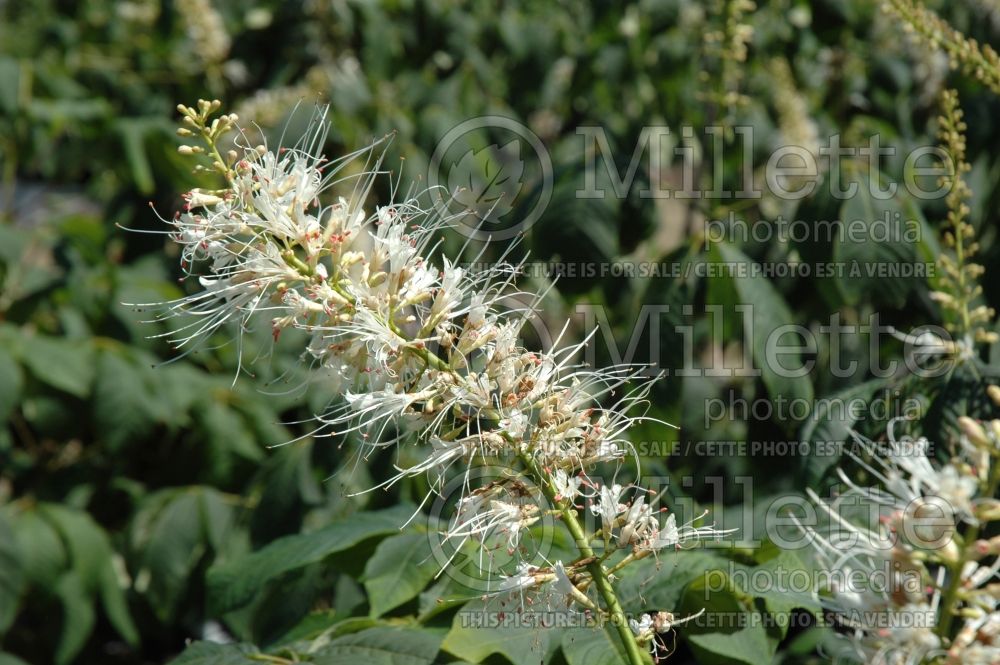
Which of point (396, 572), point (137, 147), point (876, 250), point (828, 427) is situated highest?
point (876, 250)

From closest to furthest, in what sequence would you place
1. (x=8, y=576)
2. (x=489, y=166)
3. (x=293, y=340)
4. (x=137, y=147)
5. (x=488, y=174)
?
(x=8, y=576)
(x=488, y=174)
(x=489, y=166)
(x=137, y=147)
(x=293, y=340)

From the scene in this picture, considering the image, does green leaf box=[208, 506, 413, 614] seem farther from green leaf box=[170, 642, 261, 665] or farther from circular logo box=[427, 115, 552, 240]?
circular logo box=[427, 115, 552, 240]

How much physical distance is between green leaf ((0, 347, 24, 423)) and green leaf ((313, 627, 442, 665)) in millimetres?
2233

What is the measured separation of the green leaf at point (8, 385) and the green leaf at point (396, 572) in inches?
84.3

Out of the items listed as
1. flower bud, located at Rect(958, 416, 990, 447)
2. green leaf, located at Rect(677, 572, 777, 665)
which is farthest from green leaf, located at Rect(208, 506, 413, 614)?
flower bud, located at Rect(958, 416, 990, 447)

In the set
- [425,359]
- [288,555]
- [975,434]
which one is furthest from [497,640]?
[975,434]

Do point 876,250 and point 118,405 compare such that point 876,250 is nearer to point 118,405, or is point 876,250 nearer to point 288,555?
point 288,555

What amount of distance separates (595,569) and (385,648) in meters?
0.47

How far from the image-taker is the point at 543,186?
2523 mm

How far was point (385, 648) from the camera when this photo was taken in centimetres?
158

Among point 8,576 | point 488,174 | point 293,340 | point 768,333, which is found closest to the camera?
point 768,333

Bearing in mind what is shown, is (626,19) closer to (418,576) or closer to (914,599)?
(418,576)

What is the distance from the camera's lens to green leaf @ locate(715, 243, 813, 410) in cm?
203

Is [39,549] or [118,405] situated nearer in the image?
[39,549]
